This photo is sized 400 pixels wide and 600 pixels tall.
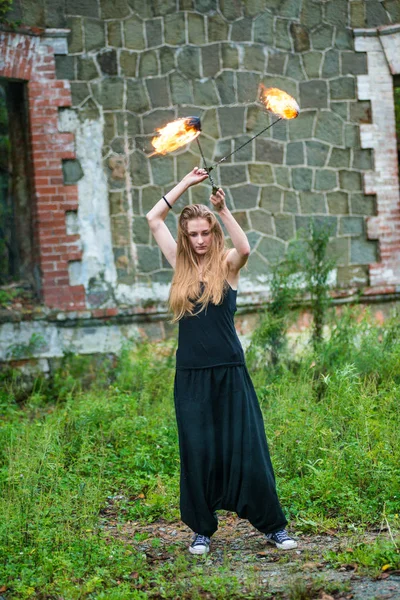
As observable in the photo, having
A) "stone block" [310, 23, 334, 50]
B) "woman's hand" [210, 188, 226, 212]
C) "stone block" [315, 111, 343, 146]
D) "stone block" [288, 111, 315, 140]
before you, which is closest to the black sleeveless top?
"woman's hand" [210, 188, 226, 212]

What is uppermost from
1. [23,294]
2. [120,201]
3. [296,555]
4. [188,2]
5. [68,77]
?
[188,2]

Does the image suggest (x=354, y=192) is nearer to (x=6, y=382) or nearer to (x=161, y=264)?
(x=161, y=264)

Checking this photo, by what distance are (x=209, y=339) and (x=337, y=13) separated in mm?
6159

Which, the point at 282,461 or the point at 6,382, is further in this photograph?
the point at 6,382

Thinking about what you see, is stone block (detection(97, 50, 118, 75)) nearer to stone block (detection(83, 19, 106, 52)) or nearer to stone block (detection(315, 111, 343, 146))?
stone block (detection(83, 19, 106, 52))

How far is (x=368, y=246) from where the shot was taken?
31.5ft

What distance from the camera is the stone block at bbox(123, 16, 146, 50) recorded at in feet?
29.6

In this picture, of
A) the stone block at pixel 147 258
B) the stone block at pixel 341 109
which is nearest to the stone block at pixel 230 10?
the stone block at pixel 341 109

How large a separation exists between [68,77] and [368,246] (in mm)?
3860

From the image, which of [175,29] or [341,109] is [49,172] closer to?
[175,29]

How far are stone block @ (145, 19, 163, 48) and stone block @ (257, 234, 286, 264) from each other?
2.45 meters

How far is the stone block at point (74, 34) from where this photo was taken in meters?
8.87

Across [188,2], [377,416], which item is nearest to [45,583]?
[377,416]

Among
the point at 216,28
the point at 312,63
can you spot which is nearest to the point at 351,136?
the point at 312,63
